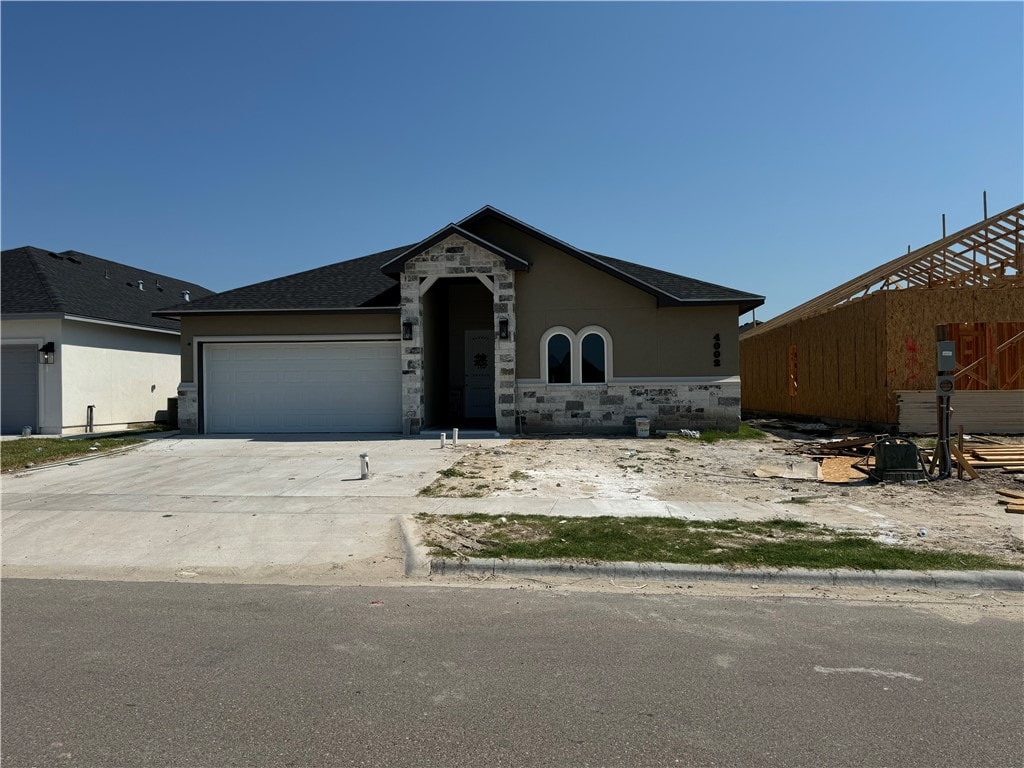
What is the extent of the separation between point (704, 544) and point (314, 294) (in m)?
15.5

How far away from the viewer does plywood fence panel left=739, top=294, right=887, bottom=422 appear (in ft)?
60.8

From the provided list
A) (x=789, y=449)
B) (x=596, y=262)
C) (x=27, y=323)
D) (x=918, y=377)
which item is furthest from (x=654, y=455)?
(x=27, y=323)

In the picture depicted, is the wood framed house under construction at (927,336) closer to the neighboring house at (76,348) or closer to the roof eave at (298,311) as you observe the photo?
the roof eave at (298,311)

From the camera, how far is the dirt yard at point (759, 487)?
26.3 feet

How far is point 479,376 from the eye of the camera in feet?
72.8

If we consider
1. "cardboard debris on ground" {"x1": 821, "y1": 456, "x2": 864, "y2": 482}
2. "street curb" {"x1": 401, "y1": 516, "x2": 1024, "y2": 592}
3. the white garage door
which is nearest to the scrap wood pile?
"cardboard debris on ground" {"x1": 821, "y1": 456, "x2": 864, "y2": 482}

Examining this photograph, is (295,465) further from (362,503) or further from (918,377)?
(918,377)

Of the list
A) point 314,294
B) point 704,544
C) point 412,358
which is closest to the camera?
point 704,544

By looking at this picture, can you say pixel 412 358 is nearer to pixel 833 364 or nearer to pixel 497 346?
pixel 497 346

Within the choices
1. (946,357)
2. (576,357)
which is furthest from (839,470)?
(576,357)

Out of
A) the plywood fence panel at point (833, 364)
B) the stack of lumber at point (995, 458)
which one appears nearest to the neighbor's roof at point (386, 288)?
the plywood fence panel at point (833, 364)

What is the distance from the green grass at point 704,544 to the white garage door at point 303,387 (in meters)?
11.2

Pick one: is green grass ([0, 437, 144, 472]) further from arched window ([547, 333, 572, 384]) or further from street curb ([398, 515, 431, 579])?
arched window ([547, 333, 572, 384])

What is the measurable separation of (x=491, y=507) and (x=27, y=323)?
18.4 metres
